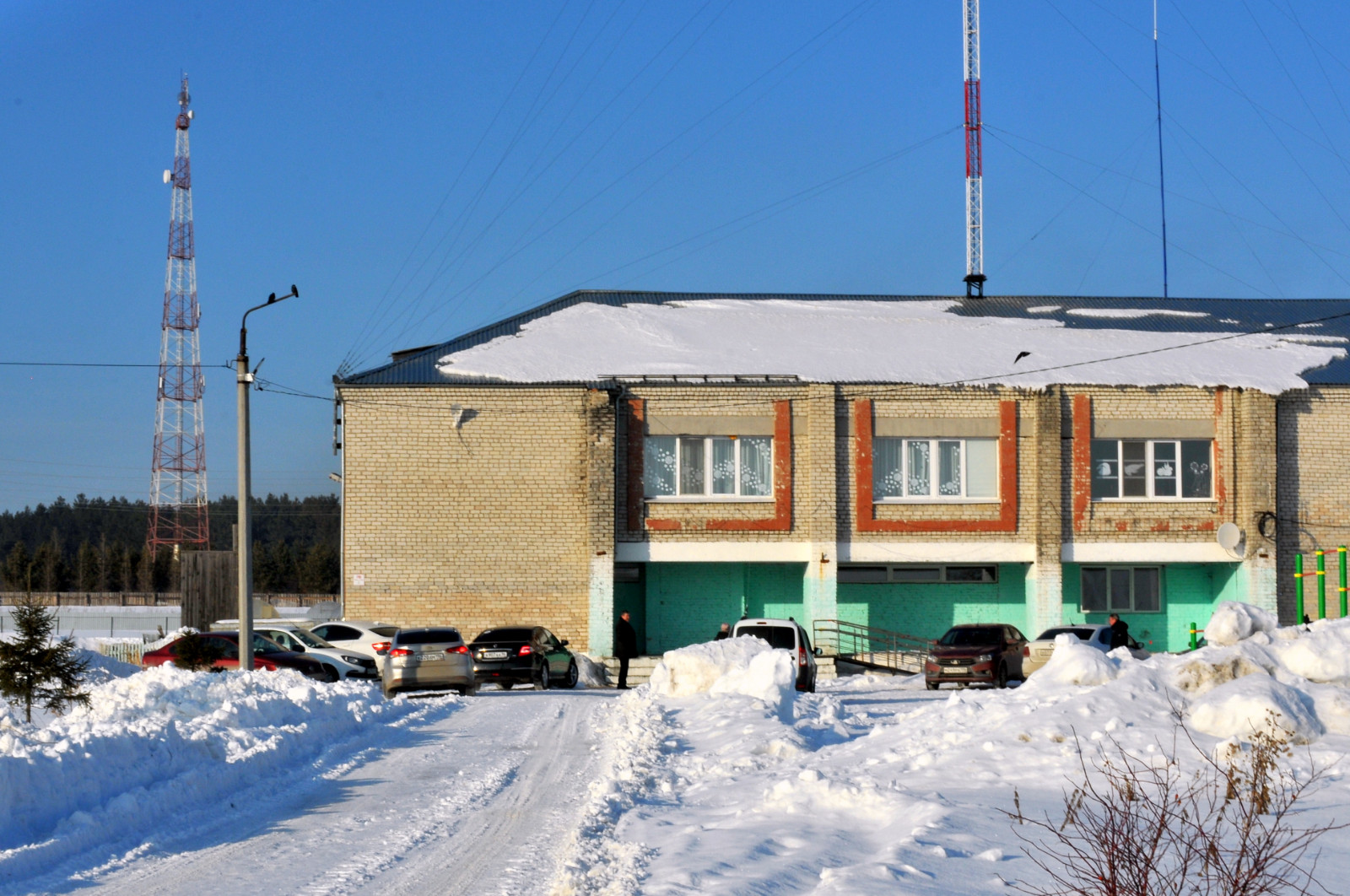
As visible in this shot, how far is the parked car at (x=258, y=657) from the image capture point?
27.3 meters

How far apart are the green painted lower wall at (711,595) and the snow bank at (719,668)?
14.3 m

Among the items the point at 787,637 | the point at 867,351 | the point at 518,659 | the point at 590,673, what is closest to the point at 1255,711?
the point at 787,637

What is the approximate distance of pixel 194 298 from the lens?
7094 cm

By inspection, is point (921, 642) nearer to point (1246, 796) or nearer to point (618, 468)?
point (618, 468)

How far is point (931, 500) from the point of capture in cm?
3812

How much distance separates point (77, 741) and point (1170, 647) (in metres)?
35.1

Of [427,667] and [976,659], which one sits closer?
[427,667]

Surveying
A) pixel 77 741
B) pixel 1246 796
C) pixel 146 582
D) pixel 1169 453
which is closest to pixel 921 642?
pixel 1169 453

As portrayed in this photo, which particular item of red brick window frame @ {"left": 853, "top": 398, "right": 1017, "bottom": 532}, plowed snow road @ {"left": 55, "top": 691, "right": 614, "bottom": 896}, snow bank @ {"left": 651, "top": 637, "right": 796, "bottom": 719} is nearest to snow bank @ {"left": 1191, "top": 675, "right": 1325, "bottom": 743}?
plowed snow road @ {"left": 55, "top": 691, "right": 614, "bottom": 896}

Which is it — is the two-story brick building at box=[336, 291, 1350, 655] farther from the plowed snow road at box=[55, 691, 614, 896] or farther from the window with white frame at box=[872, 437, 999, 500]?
the plowed snow road at box=[55, 691, 614, 896]

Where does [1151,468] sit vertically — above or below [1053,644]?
above

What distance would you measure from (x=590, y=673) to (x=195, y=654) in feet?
35.9

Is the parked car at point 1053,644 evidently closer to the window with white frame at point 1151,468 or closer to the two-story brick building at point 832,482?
the two-story brick building at point 832,482

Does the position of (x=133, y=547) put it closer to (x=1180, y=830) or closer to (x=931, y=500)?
(x=931, y=500)
